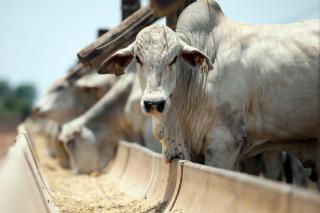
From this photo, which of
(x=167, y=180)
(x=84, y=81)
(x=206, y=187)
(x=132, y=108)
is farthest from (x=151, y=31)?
(x=84, y=81)

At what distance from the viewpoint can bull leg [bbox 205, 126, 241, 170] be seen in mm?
6543

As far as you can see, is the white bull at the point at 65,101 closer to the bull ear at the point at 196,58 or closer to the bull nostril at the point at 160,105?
the bull ear at the point at 196,58

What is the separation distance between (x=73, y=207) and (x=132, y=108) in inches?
218

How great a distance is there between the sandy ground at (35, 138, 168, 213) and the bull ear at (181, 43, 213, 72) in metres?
1.46

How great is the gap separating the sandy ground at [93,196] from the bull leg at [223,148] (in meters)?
0.74

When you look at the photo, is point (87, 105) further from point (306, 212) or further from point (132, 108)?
point (306, 212)

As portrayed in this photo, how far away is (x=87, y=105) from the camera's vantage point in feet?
55.3

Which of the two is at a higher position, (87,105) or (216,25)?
(216,25)

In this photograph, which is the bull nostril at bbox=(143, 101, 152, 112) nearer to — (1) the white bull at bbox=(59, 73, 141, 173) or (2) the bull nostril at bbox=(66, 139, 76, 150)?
(1) the white bull at bbox=(59, 73, 141, 173)

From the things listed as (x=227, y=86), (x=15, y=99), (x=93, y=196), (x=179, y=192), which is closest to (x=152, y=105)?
(x=179, y=192)

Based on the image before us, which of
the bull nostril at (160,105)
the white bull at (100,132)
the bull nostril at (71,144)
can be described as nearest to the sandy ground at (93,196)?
the white bull at (100,132)

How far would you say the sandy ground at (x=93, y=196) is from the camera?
6.78m

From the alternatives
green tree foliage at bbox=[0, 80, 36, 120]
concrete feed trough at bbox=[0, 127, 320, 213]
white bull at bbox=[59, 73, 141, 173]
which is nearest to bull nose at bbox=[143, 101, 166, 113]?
concrete feed trough at bbox=[0, 127, 320, 213]

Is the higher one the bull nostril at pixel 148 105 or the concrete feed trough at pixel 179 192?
the bull nostril at pixel 148 105
